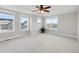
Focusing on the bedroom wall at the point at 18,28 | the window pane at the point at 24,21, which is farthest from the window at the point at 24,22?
the bedroom wall at the point at 18,28

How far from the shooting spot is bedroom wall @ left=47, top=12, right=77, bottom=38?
20.9ft

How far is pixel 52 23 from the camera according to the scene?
337 inches

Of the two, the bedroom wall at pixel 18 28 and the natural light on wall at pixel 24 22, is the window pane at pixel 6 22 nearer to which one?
the bedroom wall at pixel 18 28

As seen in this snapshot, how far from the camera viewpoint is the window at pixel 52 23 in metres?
8.16

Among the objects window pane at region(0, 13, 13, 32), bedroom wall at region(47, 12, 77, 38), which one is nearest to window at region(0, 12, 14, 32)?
window pane at region(0, 13, 13, 32)

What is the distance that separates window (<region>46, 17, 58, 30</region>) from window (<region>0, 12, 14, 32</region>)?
4.46 m

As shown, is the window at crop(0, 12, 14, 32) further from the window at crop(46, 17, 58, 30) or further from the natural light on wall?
the window at crop(46, 17, 58, 30)

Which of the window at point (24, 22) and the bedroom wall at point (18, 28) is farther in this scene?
the window at point (24, 22)
